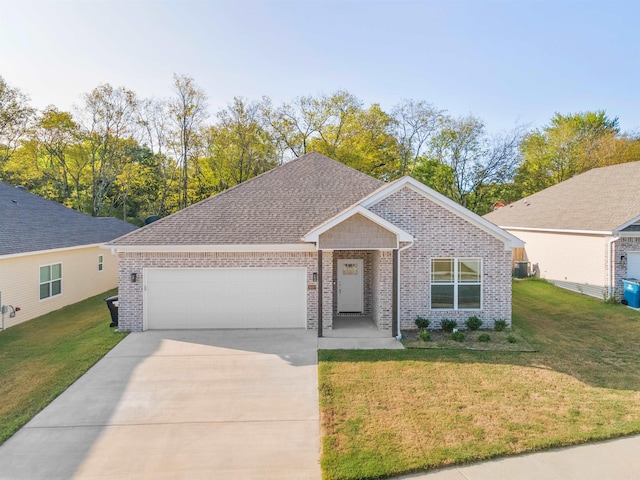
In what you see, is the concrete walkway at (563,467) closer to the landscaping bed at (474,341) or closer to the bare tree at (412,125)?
the landscaping bed at (474,341)

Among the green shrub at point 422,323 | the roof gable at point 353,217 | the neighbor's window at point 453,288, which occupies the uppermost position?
the roof gable at point 353,217

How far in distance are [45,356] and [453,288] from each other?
11439mm

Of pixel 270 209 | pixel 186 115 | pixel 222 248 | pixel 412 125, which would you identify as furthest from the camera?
pixel 412 125

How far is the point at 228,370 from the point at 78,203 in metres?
29.5

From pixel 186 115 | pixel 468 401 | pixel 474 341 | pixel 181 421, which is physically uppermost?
pixel 186 115

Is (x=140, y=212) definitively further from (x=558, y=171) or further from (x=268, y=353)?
(x=558, y=171)

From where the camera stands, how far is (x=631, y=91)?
32.7 m

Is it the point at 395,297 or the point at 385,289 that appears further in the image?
the point at 385,289

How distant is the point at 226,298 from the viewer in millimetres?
11656

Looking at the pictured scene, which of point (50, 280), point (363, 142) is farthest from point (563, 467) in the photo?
point (363, 142)

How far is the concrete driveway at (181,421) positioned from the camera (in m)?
5.22

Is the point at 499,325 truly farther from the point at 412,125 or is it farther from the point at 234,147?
the point at 412,125

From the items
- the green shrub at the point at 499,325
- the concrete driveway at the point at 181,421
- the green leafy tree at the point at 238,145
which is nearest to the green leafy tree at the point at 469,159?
the green leafy tree at the point at 238,145

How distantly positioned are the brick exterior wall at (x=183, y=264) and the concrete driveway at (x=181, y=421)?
1.93m
